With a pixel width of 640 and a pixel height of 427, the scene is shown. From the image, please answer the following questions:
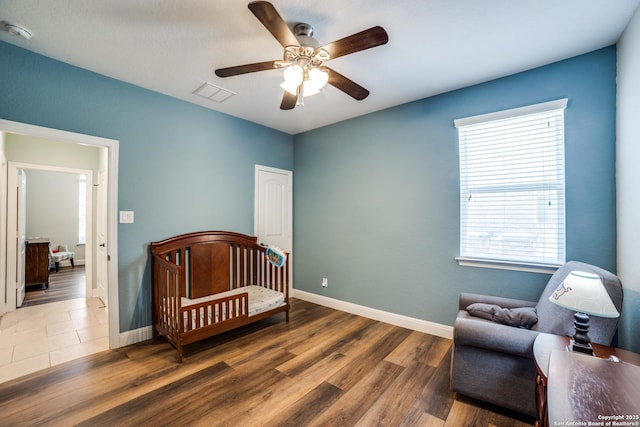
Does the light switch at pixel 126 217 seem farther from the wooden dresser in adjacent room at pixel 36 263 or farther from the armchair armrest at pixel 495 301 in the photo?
the armchair armrest at pixel 495 301

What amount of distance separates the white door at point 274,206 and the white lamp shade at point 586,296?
3.28 m

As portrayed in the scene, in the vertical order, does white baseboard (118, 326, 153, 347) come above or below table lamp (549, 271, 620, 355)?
below

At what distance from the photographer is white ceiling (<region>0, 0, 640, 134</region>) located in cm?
171

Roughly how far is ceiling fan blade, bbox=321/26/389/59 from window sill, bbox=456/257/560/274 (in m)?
2.17

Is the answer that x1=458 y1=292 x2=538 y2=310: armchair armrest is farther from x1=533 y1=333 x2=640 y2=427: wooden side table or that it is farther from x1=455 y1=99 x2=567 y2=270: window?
x1=533 y1=333 x2=640 y2=427: wooden side table

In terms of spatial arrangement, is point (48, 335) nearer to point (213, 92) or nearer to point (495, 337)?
point (213, 92)

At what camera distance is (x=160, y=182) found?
2930 mm

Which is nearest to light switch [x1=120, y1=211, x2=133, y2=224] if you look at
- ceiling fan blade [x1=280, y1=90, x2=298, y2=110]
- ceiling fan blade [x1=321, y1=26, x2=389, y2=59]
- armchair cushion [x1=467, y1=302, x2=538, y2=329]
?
ceiling fan blade [x1=280, y1=90, x2=298, y2=110]

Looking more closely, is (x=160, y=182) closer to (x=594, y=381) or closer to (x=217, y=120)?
(x=217, y=120)

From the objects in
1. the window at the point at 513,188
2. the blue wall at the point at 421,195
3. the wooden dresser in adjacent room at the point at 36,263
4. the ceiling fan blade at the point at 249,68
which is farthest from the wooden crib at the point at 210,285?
the wooden dresser in adjacent room at the point at 36,263

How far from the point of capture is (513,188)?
8.18 feet

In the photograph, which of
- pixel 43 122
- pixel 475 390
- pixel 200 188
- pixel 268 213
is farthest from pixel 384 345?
pixel 43 122

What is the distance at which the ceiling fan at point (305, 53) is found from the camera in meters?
1.54

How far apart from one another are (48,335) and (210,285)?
1.64 meters
